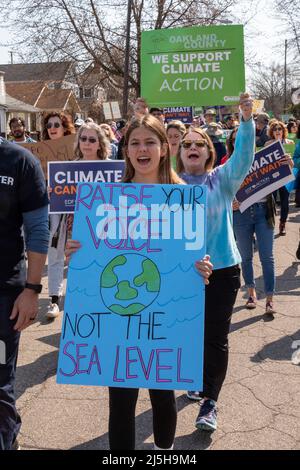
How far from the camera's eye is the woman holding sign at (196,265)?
2447 mm

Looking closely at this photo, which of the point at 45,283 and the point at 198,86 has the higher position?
the point at 198,86

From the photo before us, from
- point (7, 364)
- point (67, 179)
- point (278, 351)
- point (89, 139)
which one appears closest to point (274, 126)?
point (89, 139)

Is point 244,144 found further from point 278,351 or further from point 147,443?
point 278,351

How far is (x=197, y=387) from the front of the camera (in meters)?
2.33

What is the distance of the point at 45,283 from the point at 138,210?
4.56m

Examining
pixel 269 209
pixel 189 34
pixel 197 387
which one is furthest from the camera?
pixel 189 34

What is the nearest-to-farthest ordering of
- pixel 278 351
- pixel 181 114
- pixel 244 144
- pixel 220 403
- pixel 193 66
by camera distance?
1. pixel 244 144
2. pixel 220 403
3. pixel 278 351
4. pixel 193 66
5. pixel 181 114

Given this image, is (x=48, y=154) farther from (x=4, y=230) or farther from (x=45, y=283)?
(x=4, y=230)

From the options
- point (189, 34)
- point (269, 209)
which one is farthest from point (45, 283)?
point (189, 34)

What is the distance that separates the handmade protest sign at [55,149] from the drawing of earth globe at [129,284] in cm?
367

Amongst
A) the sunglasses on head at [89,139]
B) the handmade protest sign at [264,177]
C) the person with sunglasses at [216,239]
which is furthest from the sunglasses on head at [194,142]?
the handmade protest sign at [264,177]

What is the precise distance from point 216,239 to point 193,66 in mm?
3718

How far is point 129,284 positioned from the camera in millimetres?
2420

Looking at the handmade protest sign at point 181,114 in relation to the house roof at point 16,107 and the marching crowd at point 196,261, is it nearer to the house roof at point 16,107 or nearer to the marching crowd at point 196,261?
the marching crowd at point 196,261
